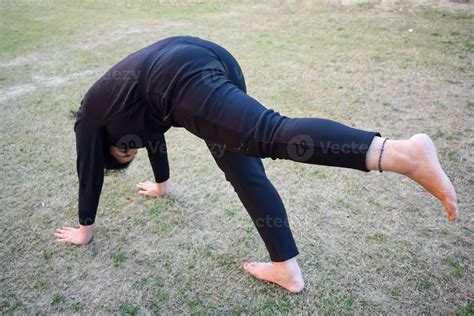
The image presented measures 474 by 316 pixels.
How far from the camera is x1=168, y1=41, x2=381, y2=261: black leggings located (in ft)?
3.94

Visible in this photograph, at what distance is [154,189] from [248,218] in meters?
0.59

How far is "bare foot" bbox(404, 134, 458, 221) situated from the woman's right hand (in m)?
1.52

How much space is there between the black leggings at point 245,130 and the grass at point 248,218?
1.58ft

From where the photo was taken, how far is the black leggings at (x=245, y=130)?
3.94 feet

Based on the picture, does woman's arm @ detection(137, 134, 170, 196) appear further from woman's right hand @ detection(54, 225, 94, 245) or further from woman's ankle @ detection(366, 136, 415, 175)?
woman's ankle @ detection(366, 136, 415, 175)

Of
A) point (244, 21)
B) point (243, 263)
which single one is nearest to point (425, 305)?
point (243, 263)

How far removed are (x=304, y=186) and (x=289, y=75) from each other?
183cm

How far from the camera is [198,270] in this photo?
191cm
